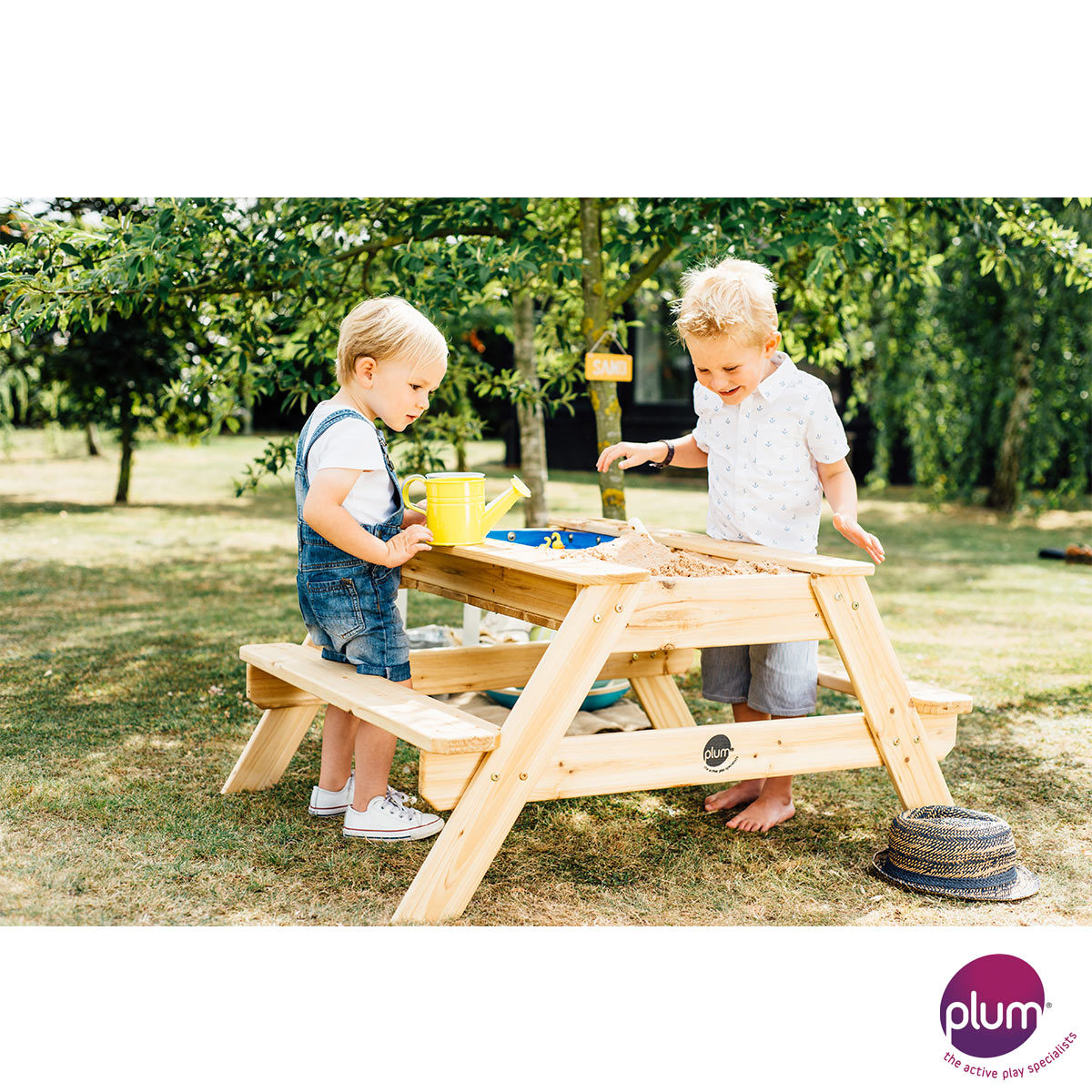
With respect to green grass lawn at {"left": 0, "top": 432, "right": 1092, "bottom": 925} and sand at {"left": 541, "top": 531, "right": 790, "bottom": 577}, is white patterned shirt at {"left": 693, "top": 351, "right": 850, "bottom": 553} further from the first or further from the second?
green grass lawn at {"left": 0, "top": 432, "right": 1092, "bottom": 925}

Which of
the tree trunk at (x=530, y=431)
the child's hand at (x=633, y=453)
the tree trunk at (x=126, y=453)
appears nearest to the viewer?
the child's hand at (x=633, y=453)

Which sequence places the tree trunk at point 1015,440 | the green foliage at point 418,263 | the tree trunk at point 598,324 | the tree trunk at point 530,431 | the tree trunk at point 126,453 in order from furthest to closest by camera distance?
the tree trunk at point 126,453, the tree trunk at point 1015,440, the tree trunk at point 530,431, the tree trunk at point 598,324, the green foliage at point 418,263

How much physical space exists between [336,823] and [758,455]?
5.35ft

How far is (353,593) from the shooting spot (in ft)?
10.00

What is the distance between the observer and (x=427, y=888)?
2.57 meters

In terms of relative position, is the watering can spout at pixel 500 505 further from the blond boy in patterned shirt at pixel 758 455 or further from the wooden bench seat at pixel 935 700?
the wooden bench seat at pixel 935 700

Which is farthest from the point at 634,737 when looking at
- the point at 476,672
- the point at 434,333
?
the point at 434,333

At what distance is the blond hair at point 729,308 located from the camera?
9.84 feet

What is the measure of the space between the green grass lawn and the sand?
0.80 metres

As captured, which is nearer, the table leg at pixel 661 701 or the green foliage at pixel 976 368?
the table leg at pixel 661 701

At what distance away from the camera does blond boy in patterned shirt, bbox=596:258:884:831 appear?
9.96 feet

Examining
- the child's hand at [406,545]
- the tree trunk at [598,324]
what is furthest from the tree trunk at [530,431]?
the child's hand at [406,545]

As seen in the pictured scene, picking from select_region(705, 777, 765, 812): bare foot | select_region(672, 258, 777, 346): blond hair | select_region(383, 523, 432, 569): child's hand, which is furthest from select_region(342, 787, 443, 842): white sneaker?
select_region(672, 258, 777, 346): blond hair
